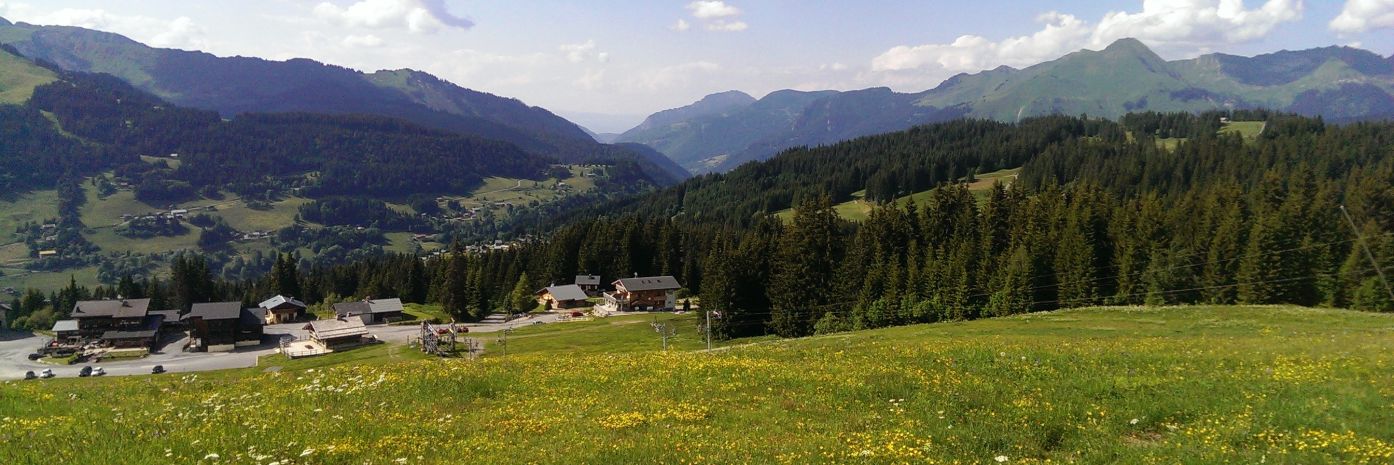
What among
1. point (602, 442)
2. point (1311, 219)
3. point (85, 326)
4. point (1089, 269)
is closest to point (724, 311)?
point (1089, 269)

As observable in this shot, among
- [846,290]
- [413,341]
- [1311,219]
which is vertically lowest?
[413,341]

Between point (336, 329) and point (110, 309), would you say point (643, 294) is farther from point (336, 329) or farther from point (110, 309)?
point (110, 309)

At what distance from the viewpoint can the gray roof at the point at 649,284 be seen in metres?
139

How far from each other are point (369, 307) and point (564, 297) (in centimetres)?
4080

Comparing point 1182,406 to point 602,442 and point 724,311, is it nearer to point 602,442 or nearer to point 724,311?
point 602,442

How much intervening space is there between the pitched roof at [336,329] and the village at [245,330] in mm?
153

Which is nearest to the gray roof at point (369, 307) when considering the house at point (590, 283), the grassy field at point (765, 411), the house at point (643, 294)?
the house at point (590, 283)

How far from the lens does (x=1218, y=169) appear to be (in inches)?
7564

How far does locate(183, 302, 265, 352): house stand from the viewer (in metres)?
122

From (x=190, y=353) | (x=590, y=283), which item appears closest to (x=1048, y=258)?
(x=590, y=283)

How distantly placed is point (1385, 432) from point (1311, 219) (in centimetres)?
8129

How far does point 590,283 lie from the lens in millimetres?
157125

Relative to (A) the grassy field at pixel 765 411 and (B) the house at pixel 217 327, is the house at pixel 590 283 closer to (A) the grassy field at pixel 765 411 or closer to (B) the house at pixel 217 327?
(B) the house at pixel 217 327

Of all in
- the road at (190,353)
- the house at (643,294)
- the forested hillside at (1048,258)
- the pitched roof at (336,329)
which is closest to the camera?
the forested hillside at (1048,258)
